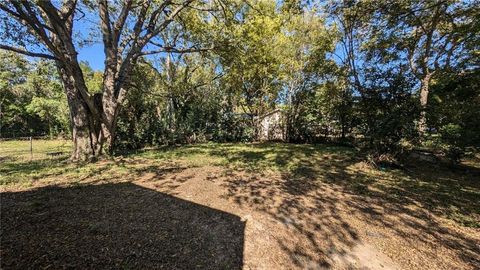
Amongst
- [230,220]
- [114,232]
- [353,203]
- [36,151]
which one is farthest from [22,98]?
[353,203]

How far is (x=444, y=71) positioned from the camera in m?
11.1

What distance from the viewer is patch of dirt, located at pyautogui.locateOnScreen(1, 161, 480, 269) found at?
7.97ft

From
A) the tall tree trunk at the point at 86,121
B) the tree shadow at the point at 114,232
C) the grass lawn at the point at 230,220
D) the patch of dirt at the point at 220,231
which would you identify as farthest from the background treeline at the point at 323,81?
the tree shadow at the point at 114,232

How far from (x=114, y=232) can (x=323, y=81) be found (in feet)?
45.5

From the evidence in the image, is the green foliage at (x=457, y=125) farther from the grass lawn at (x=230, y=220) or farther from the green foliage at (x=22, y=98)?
the green foliage at (x=22, y=98)

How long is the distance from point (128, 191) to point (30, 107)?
82.3 ft

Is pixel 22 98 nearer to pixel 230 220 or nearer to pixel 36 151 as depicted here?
pixel 36 151

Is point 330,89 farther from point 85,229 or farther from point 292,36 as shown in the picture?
point 85,229

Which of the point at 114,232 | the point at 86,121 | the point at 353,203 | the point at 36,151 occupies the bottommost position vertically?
the point at 353,203

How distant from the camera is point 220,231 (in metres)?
3.02

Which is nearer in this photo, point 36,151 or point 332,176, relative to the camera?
point 332,176

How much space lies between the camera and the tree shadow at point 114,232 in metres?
2.30

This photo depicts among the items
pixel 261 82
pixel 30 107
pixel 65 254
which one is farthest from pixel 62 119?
pixel 30 107

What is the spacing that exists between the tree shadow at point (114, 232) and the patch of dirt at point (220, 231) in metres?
0.01
